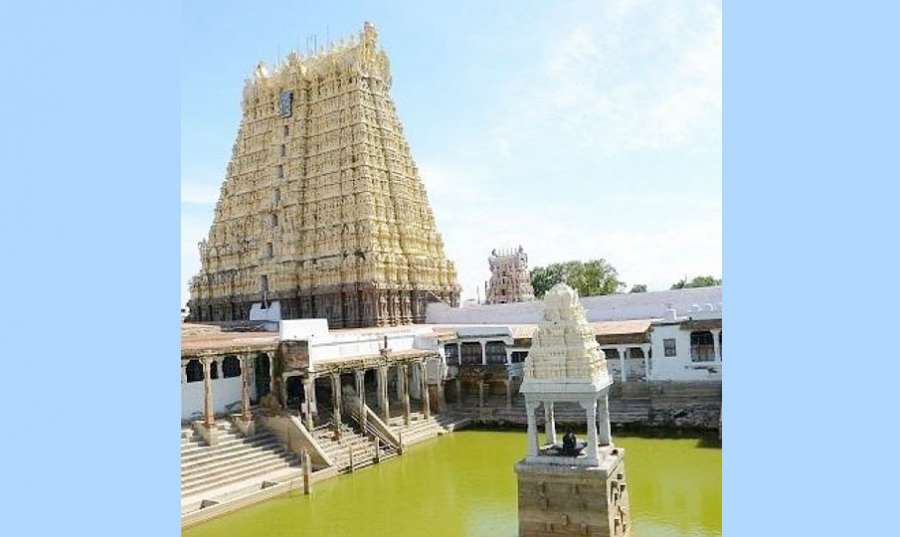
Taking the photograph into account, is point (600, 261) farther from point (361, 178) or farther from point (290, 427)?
point (290, 427)

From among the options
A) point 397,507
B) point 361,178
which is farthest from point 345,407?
point 361,178

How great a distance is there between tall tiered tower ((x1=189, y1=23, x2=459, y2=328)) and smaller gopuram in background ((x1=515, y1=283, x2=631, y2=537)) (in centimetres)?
1691

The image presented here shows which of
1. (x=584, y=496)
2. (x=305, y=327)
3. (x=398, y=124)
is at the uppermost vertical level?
(x=398, y=124)

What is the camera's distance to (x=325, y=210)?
28.8 meters

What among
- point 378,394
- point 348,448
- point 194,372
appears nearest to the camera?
point 348,448

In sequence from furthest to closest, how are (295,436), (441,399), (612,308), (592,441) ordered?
(612,308) < (441,399) < (295,436) < (592,441)

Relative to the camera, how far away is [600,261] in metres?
45.7

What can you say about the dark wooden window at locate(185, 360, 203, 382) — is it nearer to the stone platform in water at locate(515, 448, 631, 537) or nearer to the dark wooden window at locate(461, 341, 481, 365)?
the dark wooden window at locate(461, 341, 481, 365)

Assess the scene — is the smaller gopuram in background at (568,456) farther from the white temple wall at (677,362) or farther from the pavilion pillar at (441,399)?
the pavilion pillar at (441,399)

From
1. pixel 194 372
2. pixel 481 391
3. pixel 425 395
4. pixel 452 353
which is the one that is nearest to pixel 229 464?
pixel 194 372

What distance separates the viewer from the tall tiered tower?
91.9ft

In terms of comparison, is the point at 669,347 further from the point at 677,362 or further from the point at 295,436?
the point at 295,436

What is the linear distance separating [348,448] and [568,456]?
8.97 meters

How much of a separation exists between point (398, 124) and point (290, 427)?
17.4m
